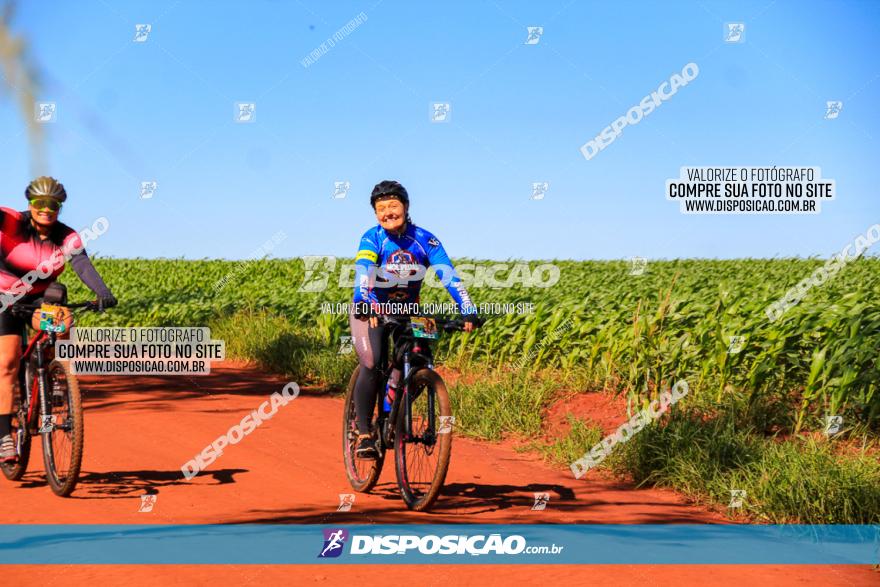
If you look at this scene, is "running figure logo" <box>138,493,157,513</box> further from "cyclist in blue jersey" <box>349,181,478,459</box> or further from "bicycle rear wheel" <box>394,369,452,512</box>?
"bicycle rear wheel" <box>394,369,452,512</box>

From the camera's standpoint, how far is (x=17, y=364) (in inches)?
299

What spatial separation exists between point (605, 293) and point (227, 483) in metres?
8.64

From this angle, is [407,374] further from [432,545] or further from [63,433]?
[63,433]

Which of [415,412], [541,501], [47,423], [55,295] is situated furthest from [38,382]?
[541,501]

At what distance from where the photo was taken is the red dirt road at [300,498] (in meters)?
5.31

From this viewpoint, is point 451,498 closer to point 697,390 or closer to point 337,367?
point 697,390

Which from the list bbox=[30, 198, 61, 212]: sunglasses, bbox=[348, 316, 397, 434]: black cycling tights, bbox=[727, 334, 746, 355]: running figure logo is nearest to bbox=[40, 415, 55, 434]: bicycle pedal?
bbox=[30, 198, 61, 212]: sunglasses

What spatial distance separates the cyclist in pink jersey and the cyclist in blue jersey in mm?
Answer: 2156

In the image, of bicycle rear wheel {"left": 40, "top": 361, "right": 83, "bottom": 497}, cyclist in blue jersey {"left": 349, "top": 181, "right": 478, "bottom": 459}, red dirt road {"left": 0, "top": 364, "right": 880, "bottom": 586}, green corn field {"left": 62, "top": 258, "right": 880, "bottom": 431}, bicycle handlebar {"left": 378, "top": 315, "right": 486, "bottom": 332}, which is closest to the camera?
red dirt road {"left": 0, "top": 364, "right": 880, "bottom": 586}

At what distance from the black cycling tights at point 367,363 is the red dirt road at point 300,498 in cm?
73

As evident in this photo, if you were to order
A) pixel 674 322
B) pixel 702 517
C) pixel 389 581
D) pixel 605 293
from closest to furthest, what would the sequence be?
pixel 389 581
pixel 702 517
pixel 674 322
pixel 605 293

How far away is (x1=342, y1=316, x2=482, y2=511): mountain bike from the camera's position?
6551 mm

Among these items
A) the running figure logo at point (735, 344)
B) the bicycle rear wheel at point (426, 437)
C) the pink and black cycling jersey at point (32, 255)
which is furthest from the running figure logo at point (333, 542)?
the running figure logo at point (735, 344)

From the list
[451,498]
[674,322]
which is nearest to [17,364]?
[451,498]
